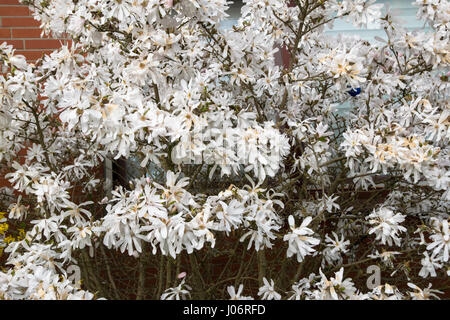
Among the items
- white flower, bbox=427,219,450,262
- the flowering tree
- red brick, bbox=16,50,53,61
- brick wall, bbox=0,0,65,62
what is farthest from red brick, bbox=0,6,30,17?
A: white flower, bbox=427,219,450,262

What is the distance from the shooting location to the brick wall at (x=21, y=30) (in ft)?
10.1

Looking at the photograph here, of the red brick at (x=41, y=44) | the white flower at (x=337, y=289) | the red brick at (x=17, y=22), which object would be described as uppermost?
the red brick at (x=17, y=22)

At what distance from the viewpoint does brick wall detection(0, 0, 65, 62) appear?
3082mm

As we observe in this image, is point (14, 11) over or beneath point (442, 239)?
over

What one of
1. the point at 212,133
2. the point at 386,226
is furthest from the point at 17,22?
the point at 386,226

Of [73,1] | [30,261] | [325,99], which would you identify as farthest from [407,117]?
[30,261]

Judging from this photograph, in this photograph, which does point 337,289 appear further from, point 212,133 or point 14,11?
point 14,11

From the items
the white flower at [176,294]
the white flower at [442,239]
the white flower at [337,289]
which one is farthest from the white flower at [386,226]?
the white flower at [176,294]

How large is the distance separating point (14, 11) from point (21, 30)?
0.13m

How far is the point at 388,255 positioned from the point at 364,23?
3.10 feet

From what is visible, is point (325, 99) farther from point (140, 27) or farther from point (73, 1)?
point (73, 1)

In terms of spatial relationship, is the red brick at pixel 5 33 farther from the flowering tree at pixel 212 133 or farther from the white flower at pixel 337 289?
the white flower at pixel 337 289

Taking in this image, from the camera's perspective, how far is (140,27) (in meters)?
1.73

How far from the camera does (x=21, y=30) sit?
3096 millimetres
